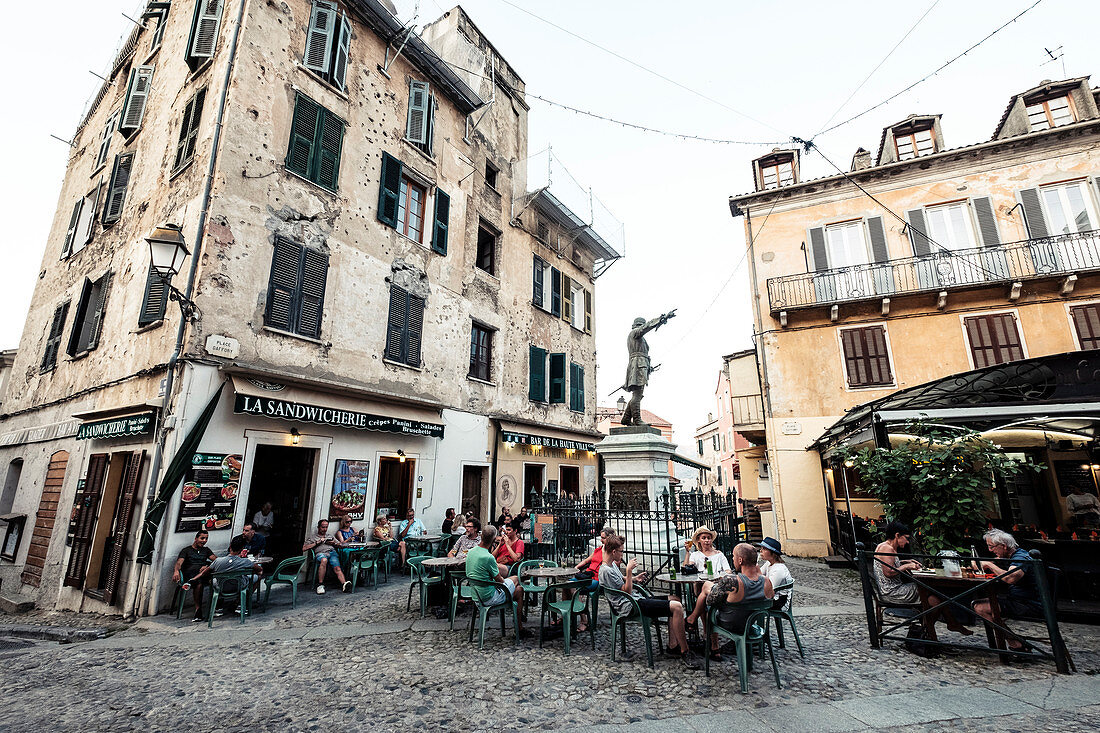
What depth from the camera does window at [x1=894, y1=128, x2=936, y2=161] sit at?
1475 centimetres

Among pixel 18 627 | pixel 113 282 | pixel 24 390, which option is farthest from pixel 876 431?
pixel 24 390

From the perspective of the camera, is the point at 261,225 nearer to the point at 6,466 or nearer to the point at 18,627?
the point at 18,627

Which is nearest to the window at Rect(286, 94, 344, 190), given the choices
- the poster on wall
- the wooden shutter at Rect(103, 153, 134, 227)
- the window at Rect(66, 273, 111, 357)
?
the wooden shutter at Rect(103, 153, 134, 227)

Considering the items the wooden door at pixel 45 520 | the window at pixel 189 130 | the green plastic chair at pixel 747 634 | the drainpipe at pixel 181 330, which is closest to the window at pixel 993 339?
the green plastic chair at pixel 747 634

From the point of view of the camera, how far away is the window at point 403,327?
11.2 metres

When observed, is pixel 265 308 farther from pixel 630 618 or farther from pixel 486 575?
pixel 630 618

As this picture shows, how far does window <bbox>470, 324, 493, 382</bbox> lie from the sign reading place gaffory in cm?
306

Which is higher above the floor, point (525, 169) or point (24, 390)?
point (525, 169)

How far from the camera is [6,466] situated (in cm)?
1216

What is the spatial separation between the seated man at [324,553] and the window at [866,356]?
44.4ft

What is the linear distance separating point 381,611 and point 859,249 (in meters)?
15.8

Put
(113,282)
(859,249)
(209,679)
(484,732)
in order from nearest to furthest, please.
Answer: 1. (484,732)
2. (209,679)
3. (113,282)
4. (859,249)

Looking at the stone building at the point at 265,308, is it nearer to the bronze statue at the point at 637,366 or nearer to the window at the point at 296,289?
the window at the point at 296,289

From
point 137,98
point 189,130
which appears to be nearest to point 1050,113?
point 189,130
